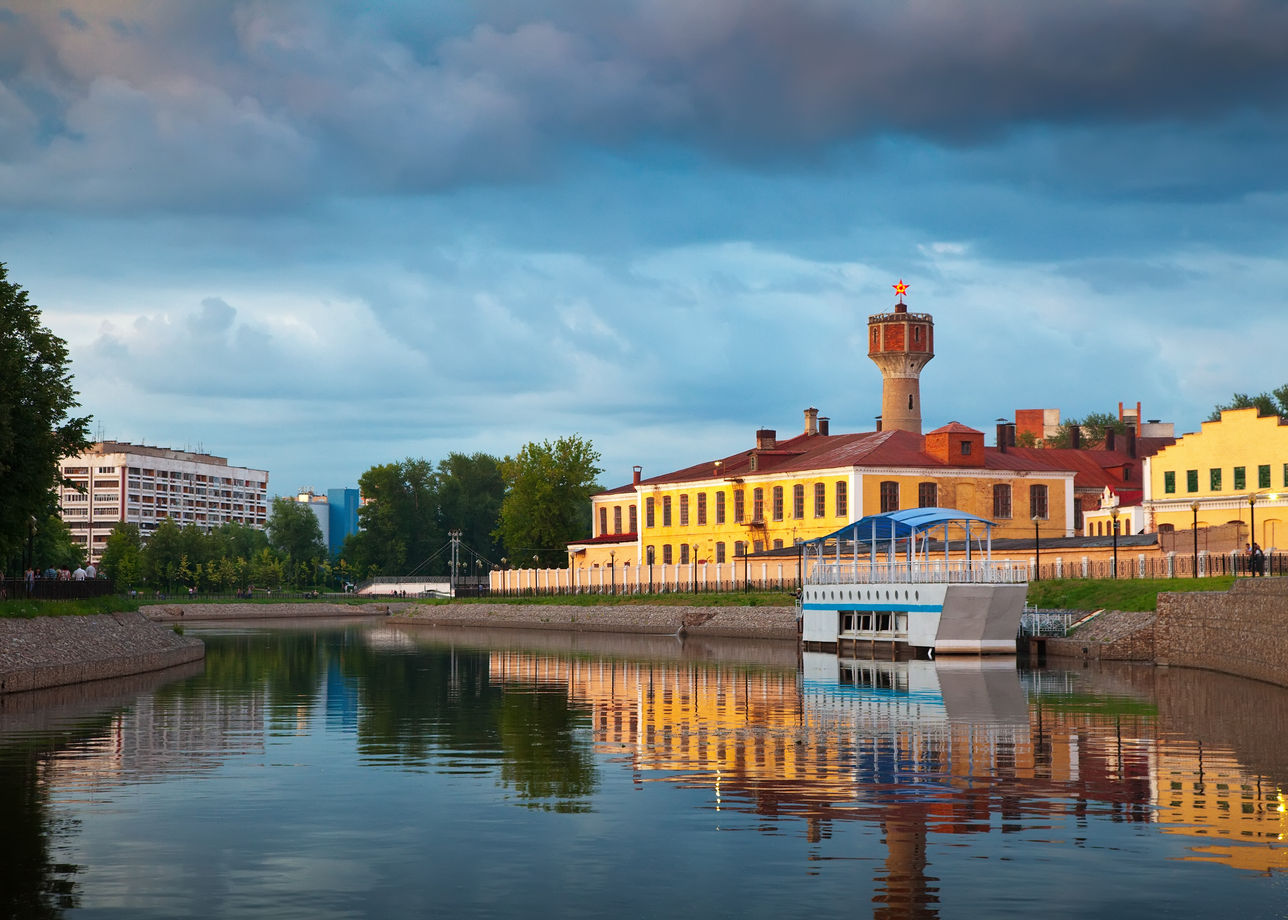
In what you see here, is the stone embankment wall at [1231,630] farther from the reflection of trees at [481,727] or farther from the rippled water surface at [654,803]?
the reflection of trees at [481,727]

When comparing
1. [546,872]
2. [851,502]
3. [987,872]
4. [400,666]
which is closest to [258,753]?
[546,872]

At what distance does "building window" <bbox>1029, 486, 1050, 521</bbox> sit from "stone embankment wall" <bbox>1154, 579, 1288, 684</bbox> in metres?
38.5

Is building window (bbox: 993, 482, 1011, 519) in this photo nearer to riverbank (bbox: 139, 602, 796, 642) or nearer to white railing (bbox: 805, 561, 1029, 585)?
riverbank (bbox: 139, 602, 796, 642)

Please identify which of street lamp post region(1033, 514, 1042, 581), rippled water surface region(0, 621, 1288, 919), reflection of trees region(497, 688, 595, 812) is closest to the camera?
rippled water surface region(0, 621, 1288, 919)

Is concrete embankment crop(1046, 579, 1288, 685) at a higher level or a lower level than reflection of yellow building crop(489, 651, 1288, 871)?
higher

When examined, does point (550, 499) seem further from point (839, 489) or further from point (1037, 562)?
point (1037, 562)

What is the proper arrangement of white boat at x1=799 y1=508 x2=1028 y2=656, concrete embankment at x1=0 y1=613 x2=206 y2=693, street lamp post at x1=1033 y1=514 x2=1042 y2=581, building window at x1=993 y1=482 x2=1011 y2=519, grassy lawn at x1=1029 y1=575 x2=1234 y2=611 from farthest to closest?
building window at x1=993 y1=482 x2=1011 y2=519 → street lamp post at x1=1033 y1=514 x2=1042 y2=581 → grassy lawn at x1=1029 y1=575 x2=1234 y2=611 → white boat at x1=799 y1=508 x2=1028 y2=656 → concrete embankment at x1=0 y1=613 x2=206 y2=693

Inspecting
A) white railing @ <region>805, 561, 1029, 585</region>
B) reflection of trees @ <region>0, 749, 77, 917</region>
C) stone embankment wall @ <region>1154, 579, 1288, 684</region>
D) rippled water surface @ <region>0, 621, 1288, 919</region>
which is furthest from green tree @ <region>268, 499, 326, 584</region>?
reflection of trees @ <region>0, 749, 77, 917</region>

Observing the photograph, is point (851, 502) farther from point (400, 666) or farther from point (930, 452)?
point (400, 666)

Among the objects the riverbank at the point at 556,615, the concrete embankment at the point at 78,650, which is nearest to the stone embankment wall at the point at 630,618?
the riverbank at the point at 556,615

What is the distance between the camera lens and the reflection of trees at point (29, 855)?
14.0 m

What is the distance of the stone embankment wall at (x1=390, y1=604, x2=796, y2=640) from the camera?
238 feet

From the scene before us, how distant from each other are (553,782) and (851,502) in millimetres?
61710

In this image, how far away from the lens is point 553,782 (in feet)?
72.0
